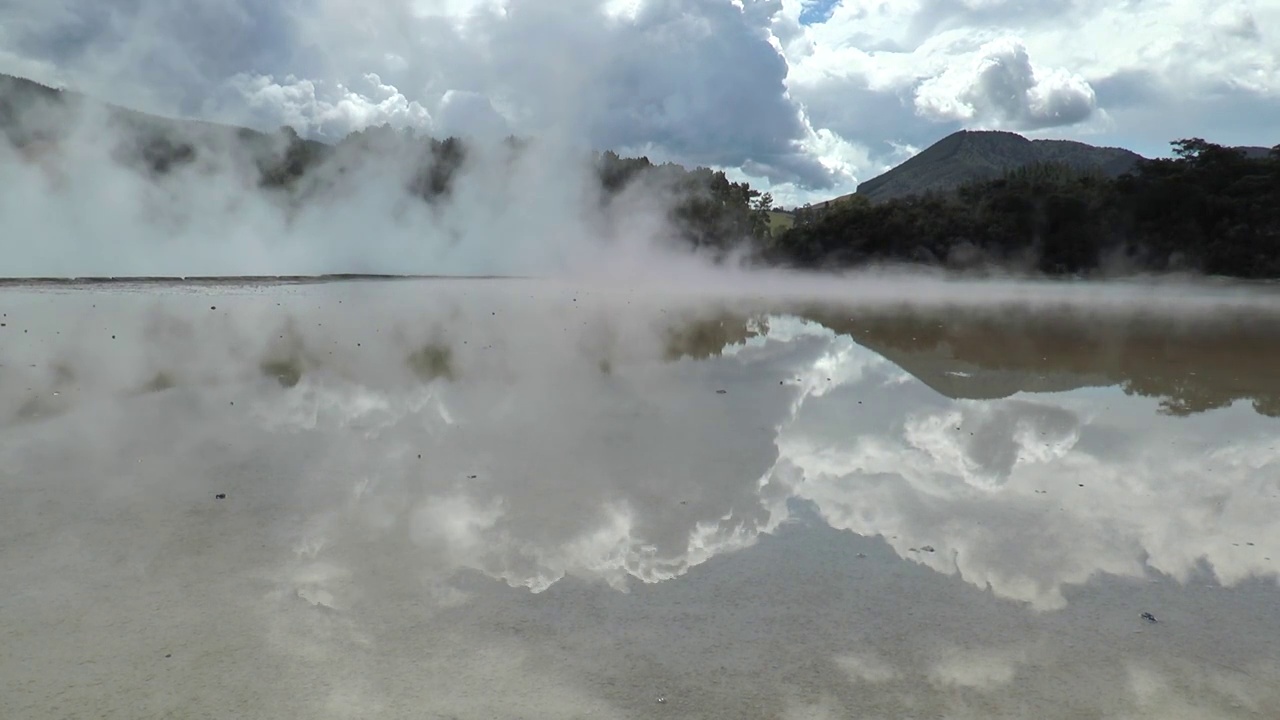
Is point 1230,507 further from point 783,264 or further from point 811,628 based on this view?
point 783,264

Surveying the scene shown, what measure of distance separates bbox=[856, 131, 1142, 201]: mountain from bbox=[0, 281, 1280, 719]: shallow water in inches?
5720

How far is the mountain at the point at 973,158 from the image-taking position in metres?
148

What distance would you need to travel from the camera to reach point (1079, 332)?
1382 cm

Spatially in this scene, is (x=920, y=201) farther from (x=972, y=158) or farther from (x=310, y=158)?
(x=972, y=158)

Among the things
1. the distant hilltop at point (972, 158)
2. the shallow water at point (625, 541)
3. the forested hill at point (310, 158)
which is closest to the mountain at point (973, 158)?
the distant hilltop at point (972, 158)

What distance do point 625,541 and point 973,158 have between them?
17362cm

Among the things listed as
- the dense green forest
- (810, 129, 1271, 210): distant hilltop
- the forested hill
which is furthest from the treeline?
Answer: (810, 129, 1271, 210): distant hilltop

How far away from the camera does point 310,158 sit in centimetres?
3888

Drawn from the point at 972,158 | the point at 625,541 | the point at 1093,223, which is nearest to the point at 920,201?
the point at 1093,223

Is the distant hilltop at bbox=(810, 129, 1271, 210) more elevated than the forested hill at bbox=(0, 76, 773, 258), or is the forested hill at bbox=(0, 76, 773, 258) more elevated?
the distant hilltop at bbox=(810, 129, 1271, 210)

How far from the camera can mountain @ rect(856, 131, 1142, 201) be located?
14800 cm

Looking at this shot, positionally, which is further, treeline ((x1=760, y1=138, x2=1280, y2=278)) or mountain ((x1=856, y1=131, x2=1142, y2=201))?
mountain ((x1=856, y1=131, x2=1142, y2=201))

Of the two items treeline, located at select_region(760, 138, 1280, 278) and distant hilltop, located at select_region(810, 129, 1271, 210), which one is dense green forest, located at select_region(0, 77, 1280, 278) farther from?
distant hilltop, located at select_region(810, 129, 1271, 210)

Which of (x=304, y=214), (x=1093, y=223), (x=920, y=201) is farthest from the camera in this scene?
(x=920, y=201)
